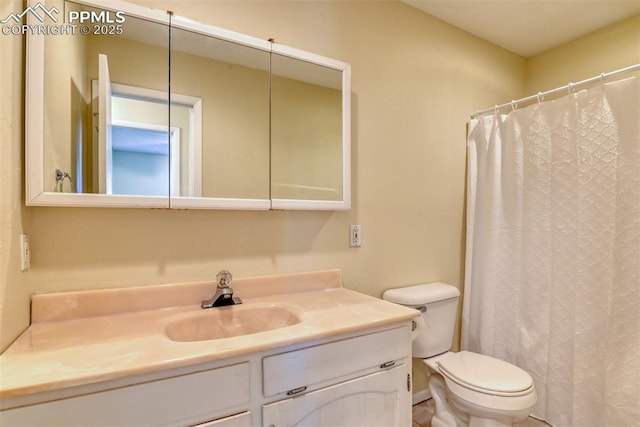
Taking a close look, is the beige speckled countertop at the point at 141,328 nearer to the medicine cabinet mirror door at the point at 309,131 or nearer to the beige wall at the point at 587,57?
the medicine cabinet mirror door at the point at 309,131

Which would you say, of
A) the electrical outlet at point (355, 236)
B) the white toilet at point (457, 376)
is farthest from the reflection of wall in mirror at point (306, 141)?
the white toilet at point (457, 376)

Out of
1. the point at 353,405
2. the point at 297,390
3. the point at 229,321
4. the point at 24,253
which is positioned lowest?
the point at 353,405

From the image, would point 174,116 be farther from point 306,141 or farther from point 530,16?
point 530,16

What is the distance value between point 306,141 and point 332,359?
0.98 meters

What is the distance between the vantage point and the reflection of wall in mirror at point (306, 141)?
4.80 ft

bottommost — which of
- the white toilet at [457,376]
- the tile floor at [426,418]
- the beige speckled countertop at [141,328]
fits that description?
the tile floor at [426,418]

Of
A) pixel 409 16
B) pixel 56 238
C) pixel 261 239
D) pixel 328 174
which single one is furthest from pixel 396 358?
pixel 409 16

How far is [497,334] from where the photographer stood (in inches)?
76.5

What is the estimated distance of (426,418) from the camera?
1.83 metres

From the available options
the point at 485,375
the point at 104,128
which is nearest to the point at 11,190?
the point at 104,128

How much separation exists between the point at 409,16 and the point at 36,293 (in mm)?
2256

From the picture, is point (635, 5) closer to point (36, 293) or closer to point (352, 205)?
point (352, 205)

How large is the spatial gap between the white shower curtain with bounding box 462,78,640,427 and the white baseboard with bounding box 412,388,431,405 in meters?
0.42

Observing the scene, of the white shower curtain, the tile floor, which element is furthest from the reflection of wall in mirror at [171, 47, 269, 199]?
the tile floor
